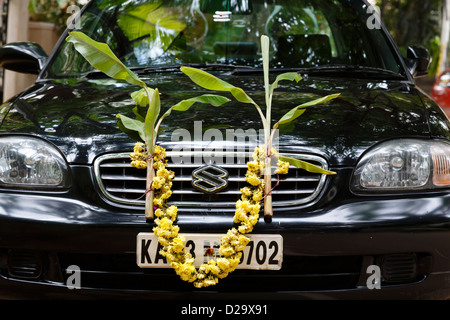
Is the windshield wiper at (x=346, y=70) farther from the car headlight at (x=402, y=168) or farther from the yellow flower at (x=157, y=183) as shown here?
Answer: the yellow flower at (x=157, y=183)

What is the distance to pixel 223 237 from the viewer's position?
2.65m

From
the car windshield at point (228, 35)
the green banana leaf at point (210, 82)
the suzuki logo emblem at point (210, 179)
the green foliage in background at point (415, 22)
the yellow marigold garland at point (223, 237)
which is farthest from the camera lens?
the green foliage in background at point (415, 22)

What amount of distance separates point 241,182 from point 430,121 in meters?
0.91

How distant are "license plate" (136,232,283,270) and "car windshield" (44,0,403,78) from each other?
1445 millimetres

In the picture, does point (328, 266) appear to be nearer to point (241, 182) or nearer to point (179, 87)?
point (241, 182)

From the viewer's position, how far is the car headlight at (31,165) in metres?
2.87

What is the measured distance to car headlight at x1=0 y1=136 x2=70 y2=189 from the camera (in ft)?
9.42

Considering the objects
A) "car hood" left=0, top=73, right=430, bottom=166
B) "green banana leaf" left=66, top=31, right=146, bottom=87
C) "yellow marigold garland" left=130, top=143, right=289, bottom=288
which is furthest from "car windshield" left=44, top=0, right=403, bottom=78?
"yellow marigold garland" left=130, top=143, right=289, bottom=288

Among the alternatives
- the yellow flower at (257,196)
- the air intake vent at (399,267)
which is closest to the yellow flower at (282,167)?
the yellow flower at (257,196)

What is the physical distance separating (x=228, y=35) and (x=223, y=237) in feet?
6.12

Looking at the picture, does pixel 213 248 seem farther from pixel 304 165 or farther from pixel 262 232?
pixel 304 165

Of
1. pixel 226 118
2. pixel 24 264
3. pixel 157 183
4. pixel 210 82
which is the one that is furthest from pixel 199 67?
pixel 24 264

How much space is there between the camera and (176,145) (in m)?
2.81
